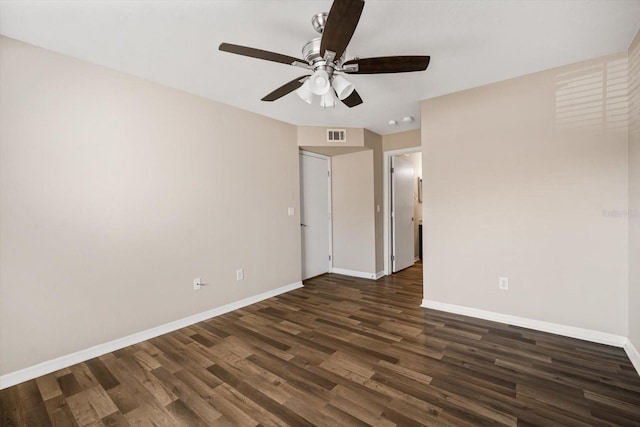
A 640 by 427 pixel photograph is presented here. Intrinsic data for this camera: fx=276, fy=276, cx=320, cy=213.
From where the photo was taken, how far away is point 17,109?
6.51 ft

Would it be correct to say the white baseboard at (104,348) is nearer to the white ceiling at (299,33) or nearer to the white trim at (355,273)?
the white trim at (355,273)

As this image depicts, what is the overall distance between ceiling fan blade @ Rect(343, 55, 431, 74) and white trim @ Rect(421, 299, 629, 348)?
2.49m

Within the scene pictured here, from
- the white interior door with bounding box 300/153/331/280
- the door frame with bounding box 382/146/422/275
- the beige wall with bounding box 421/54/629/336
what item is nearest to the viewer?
the beige wall with bounding box 421/54/629/336

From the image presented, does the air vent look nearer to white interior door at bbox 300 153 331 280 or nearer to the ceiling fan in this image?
white interior door at bbox 300 153 331 280

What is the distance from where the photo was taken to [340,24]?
136cm

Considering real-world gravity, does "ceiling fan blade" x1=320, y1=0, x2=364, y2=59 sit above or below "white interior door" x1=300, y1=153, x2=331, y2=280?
above

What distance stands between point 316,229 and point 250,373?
2.92m

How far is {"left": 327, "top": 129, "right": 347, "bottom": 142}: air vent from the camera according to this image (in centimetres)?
421

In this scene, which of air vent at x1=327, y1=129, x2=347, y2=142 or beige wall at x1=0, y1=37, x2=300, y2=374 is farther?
air vent at x1=327, y1=129, x2=347, y2=142

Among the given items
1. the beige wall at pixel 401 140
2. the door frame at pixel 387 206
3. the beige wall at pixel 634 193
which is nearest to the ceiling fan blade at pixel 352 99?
the beige wall at pixel 634 193

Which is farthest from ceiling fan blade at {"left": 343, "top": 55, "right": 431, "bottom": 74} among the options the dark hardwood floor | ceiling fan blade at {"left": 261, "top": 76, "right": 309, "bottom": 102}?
the dark hardwood floor

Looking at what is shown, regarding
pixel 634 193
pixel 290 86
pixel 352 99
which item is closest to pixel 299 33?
pixel 290 86

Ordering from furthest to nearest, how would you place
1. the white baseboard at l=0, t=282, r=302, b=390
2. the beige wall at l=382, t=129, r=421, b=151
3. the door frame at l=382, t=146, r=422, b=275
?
the door frame at l=382, t=146, r=422, b=275 → the beige wall at l=382, t=129, r=421, b=151 → the white baseboard at l=0, t=282, r=302, b=390

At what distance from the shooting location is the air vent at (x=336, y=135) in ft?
13.8
